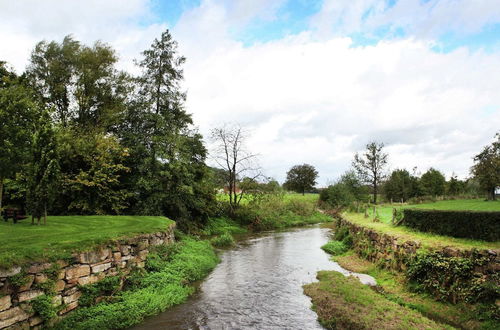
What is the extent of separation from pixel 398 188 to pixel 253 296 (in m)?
46.5

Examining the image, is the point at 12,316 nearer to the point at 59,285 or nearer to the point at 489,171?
the point at 59,285

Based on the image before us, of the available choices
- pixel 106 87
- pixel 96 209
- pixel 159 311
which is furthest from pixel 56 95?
pixel 159 311

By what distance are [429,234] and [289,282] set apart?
6158mm

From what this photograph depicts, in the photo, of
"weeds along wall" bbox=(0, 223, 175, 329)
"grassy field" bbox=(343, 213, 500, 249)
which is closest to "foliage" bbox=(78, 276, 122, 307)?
"weeds along wall" bbox=(0, 223, 175, 329)

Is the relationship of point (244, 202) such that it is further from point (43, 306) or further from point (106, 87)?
point (43, 306)

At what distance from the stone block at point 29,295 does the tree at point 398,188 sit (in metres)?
51.4

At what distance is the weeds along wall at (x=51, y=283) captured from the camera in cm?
675

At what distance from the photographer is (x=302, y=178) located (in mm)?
81375

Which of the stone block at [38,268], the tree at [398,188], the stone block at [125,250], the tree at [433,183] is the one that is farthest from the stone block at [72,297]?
the tree at [433,183]

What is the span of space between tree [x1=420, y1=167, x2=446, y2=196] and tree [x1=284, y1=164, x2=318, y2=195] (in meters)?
31.4

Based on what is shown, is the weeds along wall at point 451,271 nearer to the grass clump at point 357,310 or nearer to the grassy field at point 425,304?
the grassy field at point 425,304

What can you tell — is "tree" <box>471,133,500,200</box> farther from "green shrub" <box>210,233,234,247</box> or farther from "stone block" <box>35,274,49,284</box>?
"stone block" <box>35,274,49,284</box>

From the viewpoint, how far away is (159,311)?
9492 millimetres

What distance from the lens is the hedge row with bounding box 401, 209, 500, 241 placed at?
34.8 ft
